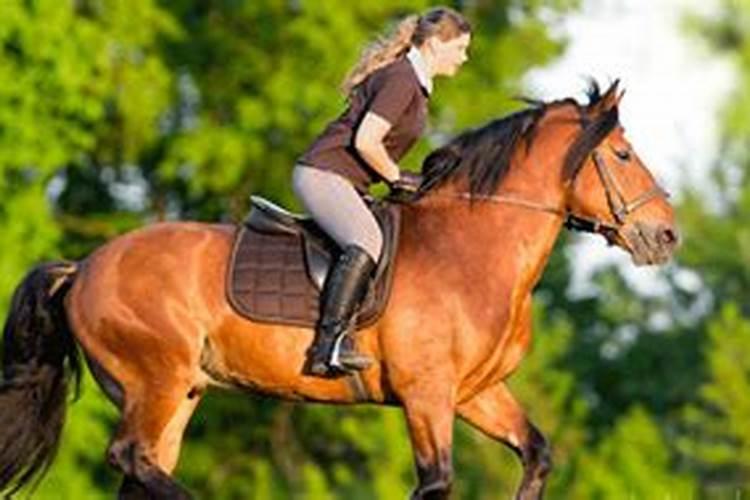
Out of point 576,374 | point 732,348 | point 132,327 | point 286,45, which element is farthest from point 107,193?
point 132,327

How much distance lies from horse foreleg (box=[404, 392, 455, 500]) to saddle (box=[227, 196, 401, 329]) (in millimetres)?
501

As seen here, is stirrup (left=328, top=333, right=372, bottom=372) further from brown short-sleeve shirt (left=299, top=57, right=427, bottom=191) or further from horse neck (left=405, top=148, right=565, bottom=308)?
brown short-sleeve shirt (left=299, top=57, right=427, bottom=191)

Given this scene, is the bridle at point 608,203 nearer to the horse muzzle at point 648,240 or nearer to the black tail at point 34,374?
the horse muzzle at point 648,240

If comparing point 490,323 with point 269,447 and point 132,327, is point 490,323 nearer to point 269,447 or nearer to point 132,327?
point 132,327

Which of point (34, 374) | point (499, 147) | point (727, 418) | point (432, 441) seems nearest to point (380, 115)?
point (499, 147)

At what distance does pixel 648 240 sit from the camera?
11383mm

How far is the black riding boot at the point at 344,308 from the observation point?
11117 millimetres

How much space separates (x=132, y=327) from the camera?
1176 cm

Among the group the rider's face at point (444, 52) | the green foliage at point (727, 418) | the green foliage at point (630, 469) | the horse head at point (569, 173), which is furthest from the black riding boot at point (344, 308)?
the green foliage at point (727, 418)

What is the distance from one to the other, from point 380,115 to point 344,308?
914 millimetres

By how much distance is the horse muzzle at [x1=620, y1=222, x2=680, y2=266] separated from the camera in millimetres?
11359

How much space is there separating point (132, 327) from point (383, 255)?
4.46ft

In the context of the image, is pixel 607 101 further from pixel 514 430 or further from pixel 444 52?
pixel 514 430

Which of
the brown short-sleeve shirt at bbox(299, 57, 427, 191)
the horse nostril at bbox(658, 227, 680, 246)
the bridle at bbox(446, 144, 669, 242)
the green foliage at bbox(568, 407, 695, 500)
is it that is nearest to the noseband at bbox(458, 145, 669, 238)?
the bridle at bbox(446, 144, 669, 242)
